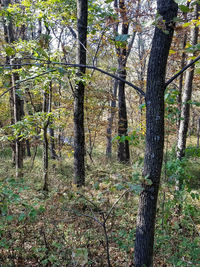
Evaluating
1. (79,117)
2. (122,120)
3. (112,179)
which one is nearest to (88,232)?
(112,179)

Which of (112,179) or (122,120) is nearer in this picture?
(112,179)

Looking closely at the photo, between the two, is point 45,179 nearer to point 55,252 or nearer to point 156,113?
point 55,252

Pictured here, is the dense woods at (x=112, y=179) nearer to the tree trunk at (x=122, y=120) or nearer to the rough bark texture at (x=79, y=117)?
the rough bark texture at (x=79, y=117)

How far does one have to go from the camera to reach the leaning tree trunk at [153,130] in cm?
183

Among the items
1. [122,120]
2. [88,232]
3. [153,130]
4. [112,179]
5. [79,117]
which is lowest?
[88,232]

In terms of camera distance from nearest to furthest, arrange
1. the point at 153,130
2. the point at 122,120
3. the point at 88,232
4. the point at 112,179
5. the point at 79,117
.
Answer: the point at 153,130, the point at 112,179, the point at 88,232, the point at 79,117, the point at 122,120

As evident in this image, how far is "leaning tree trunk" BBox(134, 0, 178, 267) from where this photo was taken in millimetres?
1828

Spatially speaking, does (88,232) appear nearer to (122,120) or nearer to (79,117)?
(79,117)

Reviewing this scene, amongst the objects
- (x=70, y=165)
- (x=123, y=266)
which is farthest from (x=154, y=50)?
(x=70, y=165)

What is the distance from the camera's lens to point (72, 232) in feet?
11.6

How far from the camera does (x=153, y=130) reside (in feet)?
6.36

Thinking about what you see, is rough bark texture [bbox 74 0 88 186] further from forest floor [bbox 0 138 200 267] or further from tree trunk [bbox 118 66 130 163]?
tree trunk [bbox 118 66 130 163]

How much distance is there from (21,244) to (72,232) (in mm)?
918

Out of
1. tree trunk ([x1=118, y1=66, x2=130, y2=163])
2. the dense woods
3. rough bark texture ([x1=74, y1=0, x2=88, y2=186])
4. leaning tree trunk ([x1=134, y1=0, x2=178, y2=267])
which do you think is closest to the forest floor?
the dense woods
